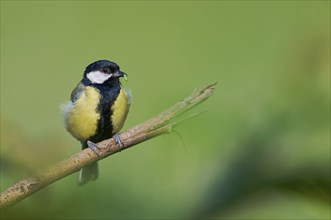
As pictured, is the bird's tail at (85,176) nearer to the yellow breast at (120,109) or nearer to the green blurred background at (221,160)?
the green blurred background at (221,160)

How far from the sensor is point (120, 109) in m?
1.09

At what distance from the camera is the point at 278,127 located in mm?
335

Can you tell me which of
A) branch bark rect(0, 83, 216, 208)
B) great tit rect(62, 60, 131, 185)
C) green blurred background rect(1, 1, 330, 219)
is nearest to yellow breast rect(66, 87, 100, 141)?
great tit rect(62, 60, 131, 185)

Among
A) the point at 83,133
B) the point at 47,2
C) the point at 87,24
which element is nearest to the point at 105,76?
the point at 83,133

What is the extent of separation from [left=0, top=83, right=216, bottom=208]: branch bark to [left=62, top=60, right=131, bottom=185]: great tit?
0.63 meters

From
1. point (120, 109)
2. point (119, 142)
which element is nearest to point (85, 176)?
point (119, 142)

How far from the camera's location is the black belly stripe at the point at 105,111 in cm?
105

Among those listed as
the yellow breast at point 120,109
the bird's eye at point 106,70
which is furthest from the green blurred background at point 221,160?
the bird's eye at point 106,70

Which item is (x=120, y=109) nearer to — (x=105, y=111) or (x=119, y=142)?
(x=105, y=111)

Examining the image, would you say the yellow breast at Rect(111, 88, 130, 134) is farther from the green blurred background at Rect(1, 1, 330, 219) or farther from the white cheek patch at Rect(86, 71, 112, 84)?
the green blurred background at Rect(1, 1, 330, 219)

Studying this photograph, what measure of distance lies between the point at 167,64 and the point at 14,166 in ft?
7.23

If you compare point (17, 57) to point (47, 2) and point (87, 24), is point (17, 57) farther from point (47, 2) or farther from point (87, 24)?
point (47, 2)

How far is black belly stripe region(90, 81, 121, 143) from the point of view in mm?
1052

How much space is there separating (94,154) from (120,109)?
0.76 m
